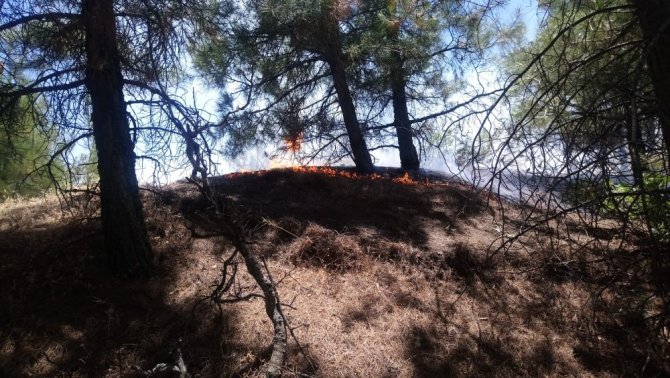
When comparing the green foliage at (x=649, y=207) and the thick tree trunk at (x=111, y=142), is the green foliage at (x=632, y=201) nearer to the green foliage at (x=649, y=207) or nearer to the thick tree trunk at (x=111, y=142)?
the green foliage at (x=649, y=207)

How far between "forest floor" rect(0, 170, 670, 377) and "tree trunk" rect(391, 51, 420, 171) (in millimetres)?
2685

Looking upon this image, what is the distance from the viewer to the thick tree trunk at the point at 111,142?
14.3ft

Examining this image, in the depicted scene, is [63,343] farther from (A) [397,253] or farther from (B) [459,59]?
(B) [459,59]

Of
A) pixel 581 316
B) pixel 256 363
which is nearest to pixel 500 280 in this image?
pixel 581 316

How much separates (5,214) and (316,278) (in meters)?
5.09

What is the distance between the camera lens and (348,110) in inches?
339

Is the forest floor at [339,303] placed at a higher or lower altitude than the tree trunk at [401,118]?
lower

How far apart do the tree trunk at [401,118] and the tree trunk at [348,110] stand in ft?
2.97

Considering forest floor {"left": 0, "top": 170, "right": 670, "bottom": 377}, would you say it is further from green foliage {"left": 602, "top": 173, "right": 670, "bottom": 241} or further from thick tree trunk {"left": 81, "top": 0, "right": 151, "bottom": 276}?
thick tree trunk {"left": 81, "top": 0, "right": 151, "bottom": 276}

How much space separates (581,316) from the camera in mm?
4652

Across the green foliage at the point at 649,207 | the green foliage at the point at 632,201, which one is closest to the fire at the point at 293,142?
the green foliage at the point at 632,201

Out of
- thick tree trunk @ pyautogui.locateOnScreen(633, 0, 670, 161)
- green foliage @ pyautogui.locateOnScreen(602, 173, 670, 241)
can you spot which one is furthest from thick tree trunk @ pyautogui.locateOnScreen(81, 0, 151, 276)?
thick tree trunk @ pyautogui.locateOnScreen(633, 0, 670, 161)

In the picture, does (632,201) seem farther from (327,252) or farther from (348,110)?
(348,110)

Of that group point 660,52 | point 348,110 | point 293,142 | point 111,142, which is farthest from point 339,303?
point 348,110
